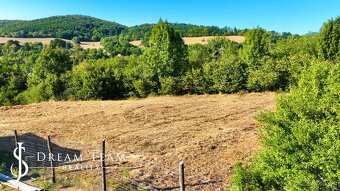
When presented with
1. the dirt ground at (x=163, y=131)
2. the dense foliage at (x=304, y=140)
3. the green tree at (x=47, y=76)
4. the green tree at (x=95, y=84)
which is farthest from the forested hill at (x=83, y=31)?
the dense foliage at (x=304, y=140)

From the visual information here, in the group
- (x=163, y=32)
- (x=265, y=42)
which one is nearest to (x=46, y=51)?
(x=163, y=32)

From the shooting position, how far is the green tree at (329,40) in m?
24.7

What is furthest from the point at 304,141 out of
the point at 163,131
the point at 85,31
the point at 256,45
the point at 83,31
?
the point at 85,31

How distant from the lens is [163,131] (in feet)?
44.1

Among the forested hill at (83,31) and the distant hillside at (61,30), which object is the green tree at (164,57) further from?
the distant hillside at (61,30)

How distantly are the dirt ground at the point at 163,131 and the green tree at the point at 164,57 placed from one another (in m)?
3.62

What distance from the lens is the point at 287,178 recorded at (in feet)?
19.3

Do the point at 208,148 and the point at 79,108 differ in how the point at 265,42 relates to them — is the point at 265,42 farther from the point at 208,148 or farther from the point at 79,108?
the point at 208,148

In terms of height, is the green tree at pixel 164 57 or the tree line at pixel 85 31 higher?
the tree line at pixel 85 31

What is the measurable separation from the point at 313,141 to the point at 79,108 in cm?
1481

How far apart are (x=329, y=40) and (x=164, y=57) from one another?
1254 centimetres

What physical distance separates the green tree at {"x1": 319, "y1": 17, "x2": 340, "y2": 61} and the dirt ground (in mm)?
7869

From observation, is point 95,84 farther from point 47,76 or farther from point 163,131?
point 163,131

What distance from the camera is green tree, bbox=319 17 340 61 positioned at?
24.7m
